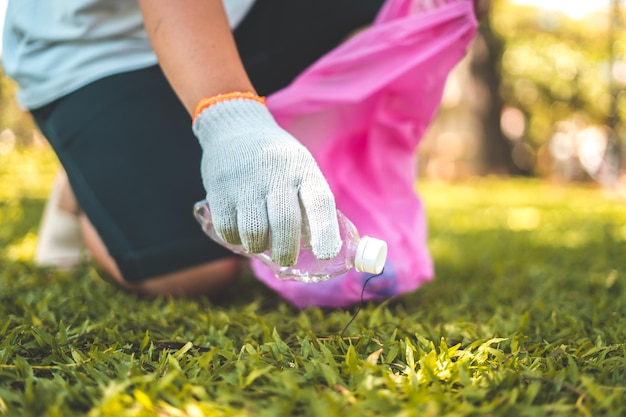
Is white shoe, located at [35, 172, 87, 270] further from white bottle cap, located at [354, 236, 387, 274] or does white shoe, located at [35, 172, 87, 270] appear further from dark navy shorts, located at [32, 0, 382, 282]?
white bottle cap, located at [354, 236, 387, 274]

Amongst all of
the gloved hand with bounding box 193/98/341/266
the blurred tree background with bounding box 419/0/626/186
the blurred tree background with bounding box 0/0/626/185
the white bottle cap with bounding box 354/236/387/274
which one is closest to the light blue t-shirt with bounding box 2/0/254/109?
the gloved hand with bounding box 193/98/341/266

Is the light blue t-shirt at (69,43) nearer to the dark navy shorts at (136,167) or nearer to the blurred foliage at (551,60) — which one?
the dark navy shorts at (136,167)

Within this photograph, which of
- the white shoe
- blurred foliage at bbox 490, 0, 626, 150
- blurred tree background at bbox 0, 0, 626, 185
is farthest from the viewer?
Result: blurred foliage at bbox 490, 0, 626, 150

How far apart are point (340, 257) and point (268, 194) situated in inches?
9.1

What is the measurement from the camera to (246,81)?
122cm

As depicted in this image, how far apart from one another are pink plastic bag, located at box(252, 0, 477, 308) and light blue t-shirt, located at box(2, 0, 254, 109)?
0.38 metres

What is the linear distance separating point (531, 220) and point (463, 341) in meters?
2.95

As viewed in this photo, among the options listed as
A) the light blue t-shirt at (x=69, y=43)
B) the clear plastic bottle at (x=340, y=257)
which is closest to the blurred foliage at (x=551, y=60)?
the light blue t-shirt at (x=69, y=43)

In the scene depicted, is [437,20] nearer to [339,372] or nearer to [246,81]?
[246,81]

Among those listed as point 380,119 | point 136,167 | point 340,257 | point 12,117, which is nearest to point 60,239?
point 136,167

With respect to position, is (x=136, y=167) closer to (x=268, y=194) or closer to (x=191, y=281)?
(x=191, y=281)

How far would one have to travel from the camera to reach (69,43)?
5.36ft

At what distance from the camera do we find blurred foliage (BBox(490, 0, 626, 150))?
1202 centimetres

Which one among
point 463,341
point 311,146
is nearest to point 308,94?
point 311,146
